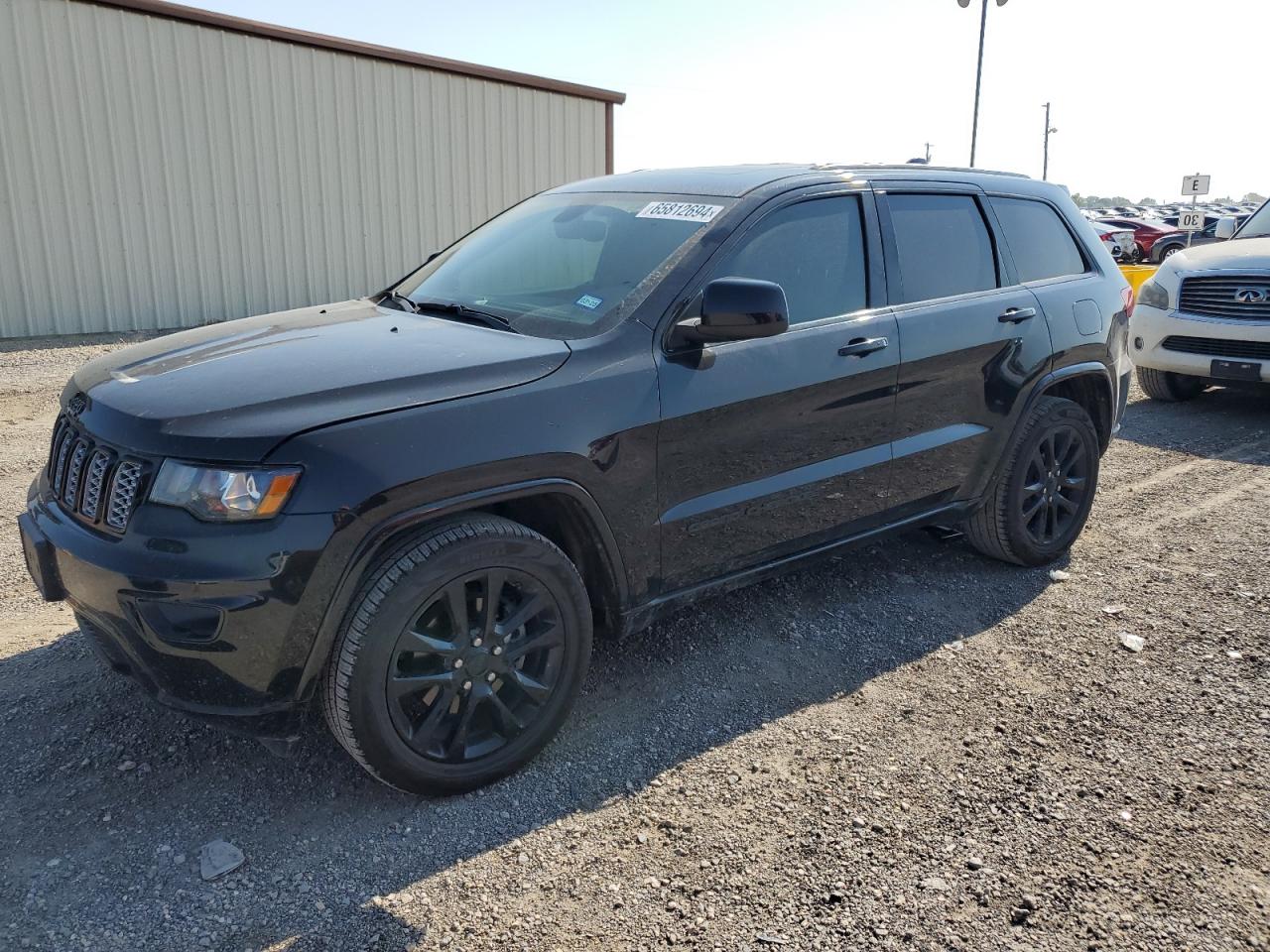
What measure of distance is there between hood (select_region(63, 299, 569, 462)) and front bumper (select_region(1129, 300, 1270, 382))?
20.4 feet

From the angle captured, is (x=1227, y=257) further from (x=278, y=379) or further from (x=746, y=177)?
(x=278, y=379)

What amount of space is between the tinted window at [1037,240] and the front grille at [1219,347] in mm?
3905

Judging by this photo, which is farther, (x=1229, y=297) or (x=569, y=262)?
(x=1229, y=297)

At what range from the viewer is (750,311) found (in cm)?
309

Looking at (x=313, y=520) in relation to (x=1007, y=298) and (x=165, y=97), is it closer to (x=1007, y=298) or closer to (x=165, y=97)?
(x=1007, y=298)

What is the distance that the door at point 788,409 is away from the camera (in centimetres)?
328

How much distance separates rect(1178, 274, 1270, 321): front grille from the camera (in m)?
7.73

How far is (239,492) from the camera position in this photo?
2.52 m

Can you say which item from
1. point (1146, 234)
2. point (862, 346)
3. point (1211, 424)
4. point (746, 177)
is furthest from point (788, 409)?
point (1146, 234)

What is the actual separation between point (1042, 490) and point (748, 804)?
250 centimetres

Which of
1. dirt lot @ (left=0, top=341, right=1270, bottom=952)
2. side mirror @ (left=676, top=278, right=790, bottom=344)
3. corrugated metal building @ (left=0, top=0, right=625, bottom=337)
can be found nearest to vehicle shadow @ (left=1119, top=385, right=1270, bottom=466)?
dirt lot @ (left=0, top=341, right=1270, bottom=952)

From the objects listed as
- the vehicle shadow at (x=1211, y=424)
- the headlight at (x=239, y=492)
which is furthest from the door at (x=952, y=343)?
the vehicle shadow at (x=1211, y=424)

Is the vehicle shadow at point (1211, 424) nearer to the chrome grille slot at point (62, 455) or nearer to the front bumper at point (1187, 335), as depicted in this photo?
the front bumper at point (1187, 335)

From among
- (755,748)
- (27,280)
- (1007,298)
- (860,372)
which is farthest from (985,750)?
(27,280)
